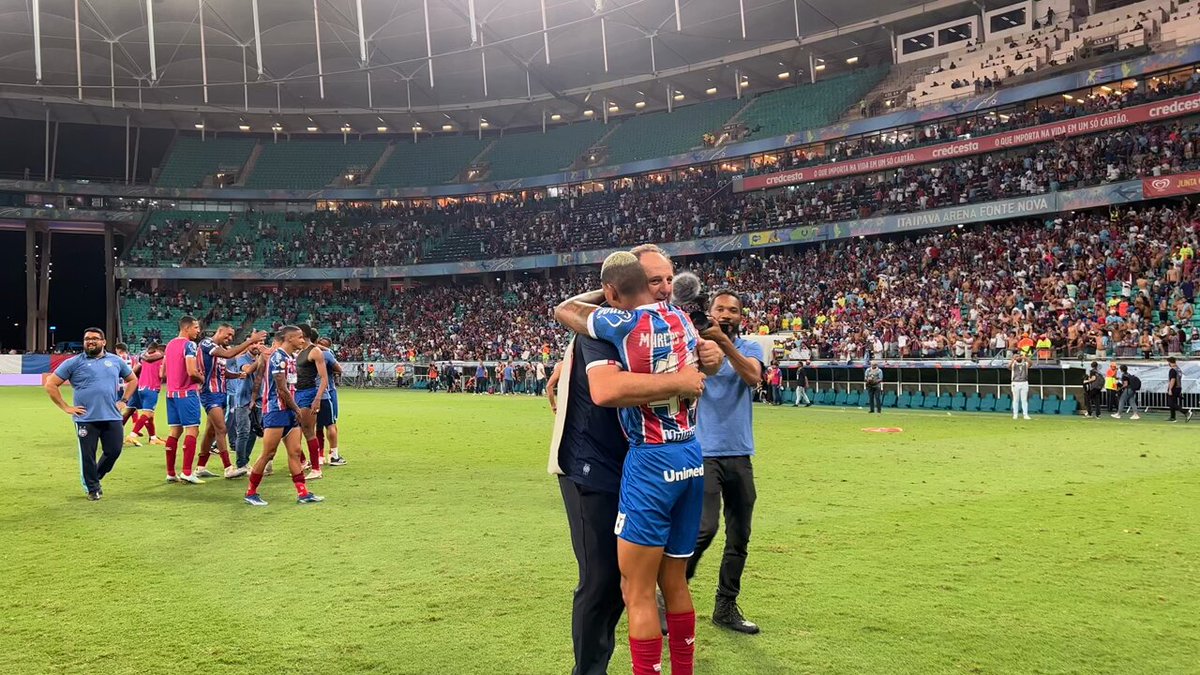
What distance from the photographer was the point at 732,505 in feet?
17.5

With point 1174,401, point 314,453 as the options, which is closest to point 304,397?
point 314,453

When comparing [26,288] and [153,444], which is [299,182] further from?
[153,444]

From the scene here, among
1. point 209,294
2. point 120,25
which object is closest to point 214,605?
point 120,25

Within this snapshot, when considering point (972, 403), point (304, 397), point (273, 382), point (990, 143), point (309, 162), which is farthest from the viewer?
point (309, 162)

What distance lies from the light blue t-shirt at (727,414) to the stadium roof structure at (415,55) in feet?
117

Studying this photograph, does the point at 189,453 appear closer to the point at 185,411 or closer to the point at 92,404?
the point at 185,411

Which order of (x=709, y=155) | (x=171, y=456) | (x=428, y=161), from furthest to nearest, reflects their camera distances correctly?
1. (x=428, y=161)
2. (x=709, y=155)
3. (x=171, y=456)

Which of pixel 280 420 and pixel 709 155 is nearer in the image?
pixel 280 420

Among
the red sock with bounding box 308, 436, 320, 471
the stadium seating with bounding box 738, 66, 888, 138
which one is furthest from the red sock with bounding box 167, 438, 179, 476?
Answer: the stadium seating with bounding box 738, 66, 888, 138

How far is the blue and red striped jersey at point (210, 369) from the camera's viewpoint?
1175 centimetres

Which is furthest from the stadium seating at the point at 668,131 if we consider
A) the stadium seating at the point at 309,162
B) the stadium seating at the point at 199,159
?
the stadium seating at the point at 199,159

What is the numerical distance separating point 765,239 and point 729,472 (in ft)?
132

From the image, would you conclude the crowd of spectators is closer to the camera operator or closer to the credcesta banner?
the credcesta banner

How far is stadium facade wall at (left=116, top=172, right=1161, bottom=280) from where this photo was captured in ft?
113
